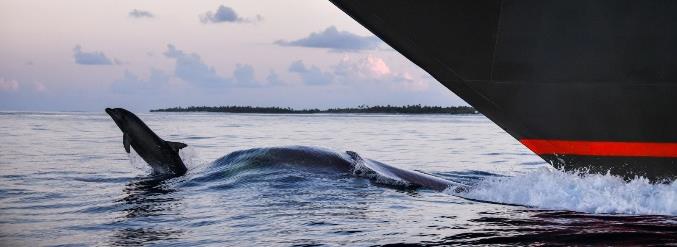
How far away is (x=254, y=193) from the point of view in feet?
29.7

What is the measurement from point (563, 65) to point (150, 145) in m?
7.09

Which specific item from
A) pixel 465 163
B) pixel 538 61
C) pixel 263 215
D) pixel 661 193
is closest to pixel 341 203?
pixel 263 215

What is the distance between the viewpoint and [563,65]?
725 cm

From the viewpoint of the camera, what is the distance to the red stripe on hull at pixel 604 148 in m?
7.34

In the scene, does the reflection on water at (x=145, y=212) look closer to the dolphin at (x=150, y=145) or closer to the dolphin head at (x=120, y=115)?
the dolphin at (x=150, y=145)

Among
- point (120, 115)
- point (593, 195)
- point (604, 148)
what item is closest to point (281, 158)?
point (120, 115)

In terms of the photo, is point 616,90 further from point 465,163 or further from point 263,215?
point 465,163

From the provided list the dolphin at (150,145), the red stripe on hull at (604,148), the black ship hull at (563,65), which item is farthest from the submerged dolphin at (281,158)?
the black ship hull at (563,65)

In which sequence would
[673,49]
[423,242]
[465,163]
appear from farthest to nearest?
[465,163] → [673,49] → [423,242]

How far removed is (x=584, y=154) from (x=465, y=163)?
8653mm

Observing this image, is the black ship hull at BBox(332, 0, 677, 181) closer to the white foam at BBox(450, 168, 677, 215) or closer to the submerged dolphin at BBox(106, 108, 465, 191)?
the white foam at BBox(450, 168, 677, 215)

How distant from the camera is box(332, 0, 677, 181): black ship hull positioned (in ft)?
23.0

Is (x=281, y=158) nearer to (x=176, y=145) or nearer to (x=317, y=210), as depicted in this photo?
(x=176, y=145)

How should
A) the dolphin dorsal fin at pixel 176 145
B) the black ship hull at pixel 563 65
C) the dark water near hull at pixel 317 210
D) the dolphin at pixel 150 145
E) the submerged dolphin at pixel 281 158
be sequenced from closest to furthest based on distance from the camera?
the dark water near hull at pixel 317 210, the black ship hull at pixel 563 65, the submerged dolphin at pixel 281 158, the dolphin dorsal fin at pixel 176 145, the dolphin at pixel 150 145
